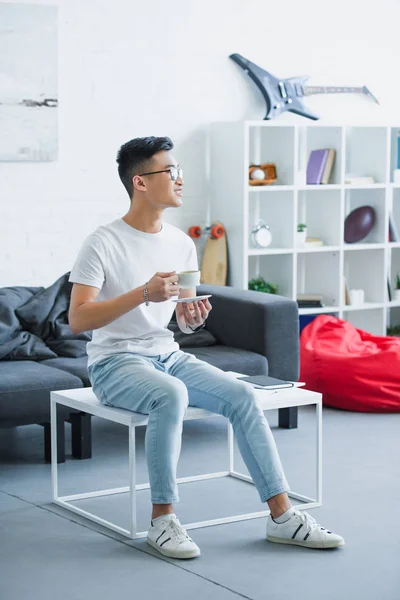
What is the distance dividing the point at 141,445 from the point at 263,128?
90.5 inches

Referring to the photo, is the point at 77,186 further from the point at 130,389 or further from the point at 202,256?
the point at 130,389

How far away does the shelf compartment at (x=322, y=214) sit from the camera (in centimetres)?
598

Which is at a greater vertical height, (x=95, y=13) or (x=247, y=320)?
(x=95, y=13)

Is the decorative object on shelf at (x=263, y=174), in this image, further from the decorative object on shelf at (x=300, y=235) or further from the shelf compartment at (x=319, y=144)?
the decorative object on shelf at (x=300, y=235)

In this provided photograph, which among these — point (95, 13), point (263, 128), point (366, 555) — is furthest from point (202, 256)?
point (366, 555)

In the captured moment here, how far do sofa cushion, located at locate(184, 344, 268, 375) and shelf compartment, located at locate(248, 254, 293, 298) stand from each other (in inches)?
47.8

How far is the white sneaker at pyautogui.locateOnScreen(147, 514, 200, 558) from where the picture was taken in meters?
2.97

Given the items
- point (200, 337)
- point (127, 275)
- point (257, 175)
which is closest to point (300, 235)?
point (257, 175)

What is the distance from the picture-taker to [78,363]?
4.33m

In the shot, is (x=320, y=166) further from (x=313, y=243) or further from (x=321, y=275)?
(x=321, y=275)

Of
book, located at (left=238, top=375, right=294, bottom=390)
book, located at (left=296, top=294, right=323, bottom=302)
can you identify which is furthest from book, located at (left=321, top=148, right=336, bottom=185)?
book, located at (left=238, top=375, right=294, bottom=390)

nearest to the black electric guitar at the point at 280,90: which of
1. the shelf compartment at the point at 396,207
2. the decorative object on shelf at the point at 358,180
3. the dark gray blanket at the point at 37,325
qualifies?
the decorative object on shelf at the point at 358,180

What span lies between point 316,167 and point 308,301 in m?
0.75

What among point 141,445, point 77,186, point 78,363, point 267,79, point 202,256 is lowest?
point 141,445
